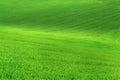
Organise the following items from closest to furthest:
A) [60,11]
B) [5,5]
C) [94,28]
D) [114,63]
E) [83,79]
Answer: [83,79], [114,63], [94,28], [60,11], [5,5]

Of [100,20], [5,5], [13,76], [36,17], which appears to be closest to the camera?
[13,76]

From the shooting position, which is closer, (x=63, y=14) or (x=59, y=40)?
(x=59, y=40)

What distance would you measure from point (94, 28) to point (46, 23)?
556 centimetres

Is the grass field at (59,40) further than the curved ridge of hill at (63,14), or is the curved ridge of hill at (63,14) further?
the curved ridge of hill at (63,14)

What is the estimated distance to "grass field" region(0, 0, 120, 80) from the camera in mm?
10461

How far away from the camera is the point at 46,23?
32.0 m

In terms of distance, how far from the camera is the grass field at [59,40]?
1046 centimetres

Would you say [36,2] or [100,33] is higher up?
[36,2]

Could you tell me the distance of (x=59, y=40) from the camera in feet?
66.2

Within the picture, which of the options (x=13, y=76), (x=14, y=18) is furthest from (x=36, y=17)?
(x=13, y=76)

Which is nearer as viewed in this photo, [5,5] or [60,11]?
[60,11]

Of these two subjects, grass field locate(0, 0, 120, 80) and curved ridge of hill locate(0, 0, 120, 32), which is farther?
curved ridge of hill locate(0, 0, 120, 32)

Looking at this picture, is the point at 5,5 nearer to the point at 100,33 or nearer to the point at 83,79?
the point at 100,33

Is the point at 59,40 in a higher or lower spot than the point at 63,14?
lower
